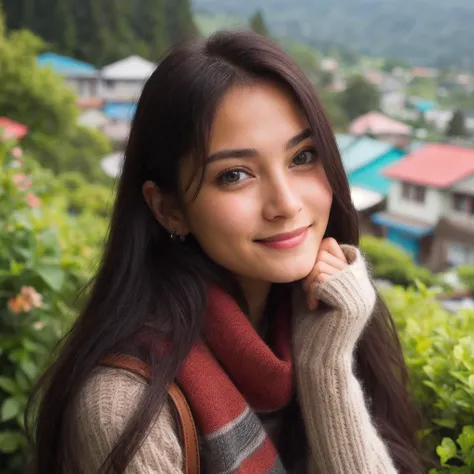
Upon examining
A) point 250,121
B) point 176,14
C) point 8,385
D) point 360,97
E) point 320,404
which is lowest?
point 360,97

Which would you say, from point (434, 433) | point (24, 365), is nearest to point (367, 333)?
point (434, 433)

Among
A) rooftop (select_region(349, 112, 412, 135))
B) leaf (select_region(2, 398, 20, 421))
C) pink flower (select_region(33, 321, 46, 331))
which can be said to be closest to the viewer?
leaf (select_region(2, 398, 20, 421))

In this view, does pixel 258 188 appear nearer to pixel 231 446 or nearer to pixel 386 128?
pixel 231 446

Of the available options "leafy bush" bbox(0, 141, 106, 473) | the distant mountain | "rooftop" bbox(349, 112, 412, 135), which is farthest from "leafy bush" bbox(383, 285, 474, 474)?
"rooftop" bbox(349, 112, 412, 135)

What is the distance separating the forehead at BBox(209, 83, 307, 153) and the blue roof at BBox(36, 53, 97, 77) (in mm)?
8634

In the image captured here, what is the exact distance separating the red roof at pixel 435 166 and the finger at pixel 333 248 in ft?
30.7

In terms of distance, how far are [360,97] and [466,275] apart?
4664 millimetres

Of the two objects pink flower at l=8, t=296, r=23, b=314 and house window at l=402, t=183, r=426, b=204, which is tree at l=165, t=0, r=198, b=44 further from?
pink flower at l=8, t=296, r=23, b=314

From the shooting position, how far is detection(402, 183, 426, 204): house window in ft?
35.1

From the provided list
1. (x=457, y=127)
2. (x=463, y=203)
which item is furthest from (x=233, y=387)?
(x=457, y=127)

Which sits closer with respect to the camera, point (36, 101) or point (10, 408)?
point (10, 408)

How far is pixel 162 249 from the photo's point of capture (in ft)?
3.08

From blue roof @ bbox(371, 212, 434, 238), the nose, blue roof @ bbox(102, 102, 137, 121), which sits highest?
the nose

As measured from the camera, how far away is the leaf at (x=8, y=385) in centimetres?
145
